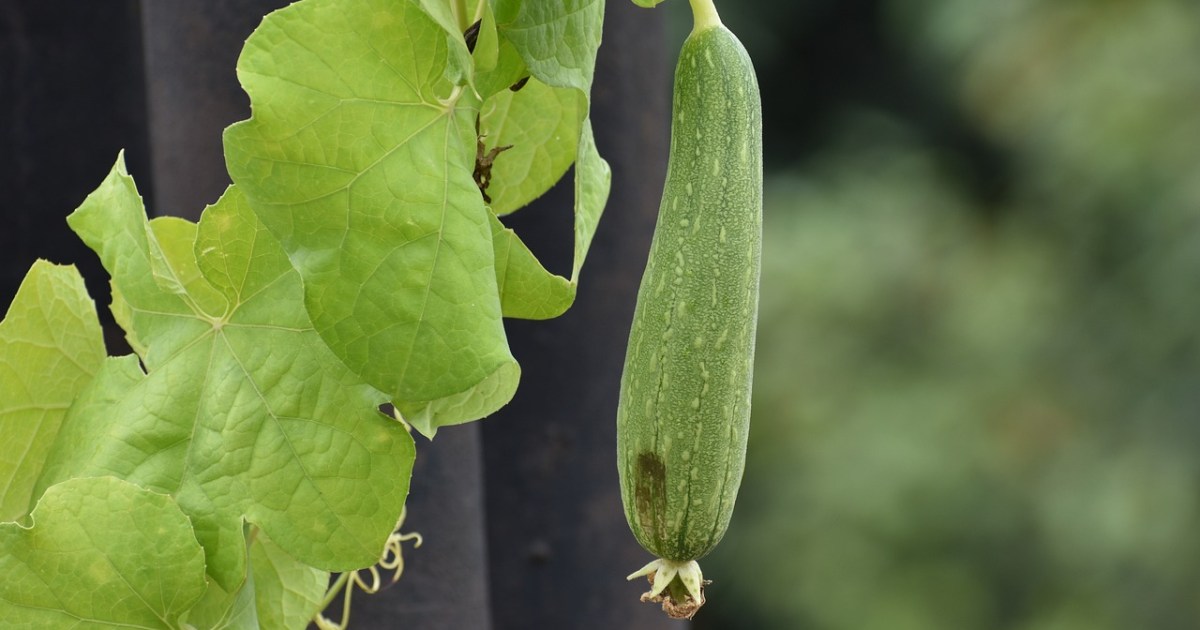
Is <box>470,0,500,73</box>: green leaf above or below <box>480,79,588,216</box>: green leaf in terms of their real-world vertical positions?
above

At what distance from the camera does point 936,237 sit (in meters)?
3.20

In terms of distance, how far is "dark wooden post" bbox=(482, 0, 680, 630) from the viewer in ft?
2.70

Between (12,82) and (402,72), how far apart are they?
1.85 feet

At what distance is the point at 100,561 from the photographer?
1.41ft

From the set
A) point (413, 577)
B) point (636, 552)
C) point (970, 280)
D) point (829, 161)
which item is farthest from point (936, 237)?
point (413, 577)

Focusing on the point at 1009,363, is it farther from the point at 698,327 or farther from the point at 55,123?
the point at 698,327

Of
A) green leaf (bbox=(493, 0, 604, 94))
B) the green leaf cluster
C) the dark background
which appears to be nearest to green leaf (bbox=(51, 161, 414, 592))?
the green leaf cluster

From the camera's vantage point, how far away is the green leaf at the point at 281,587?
18.9 inches

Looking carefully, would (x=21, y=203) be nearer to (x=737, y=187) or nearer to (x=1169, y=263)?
(x=737, y=187)

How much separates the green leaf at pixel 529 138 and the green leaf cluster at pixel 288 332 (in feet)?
0.08

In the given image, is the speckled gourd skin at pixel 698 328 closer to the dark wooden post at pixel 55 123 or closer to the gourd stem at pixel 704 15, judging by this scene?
the gourd stem at pixel 704 15

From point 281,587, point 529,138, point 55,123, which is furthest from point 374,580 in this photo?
point 55,123

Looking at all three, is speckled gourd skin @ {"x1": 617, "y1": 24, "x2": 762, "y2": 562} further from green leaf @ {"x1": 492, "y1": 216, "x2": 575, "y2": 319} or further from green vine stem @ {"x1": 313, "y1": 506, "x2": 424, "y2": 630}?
green vine stem @ {"x1": 313, "y1": 506, "x2": 424, "y2": 630}

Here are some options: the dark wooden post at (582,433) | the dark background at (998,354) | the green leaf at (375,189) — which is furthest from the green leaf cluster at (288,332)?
the dark background at (998,354)
